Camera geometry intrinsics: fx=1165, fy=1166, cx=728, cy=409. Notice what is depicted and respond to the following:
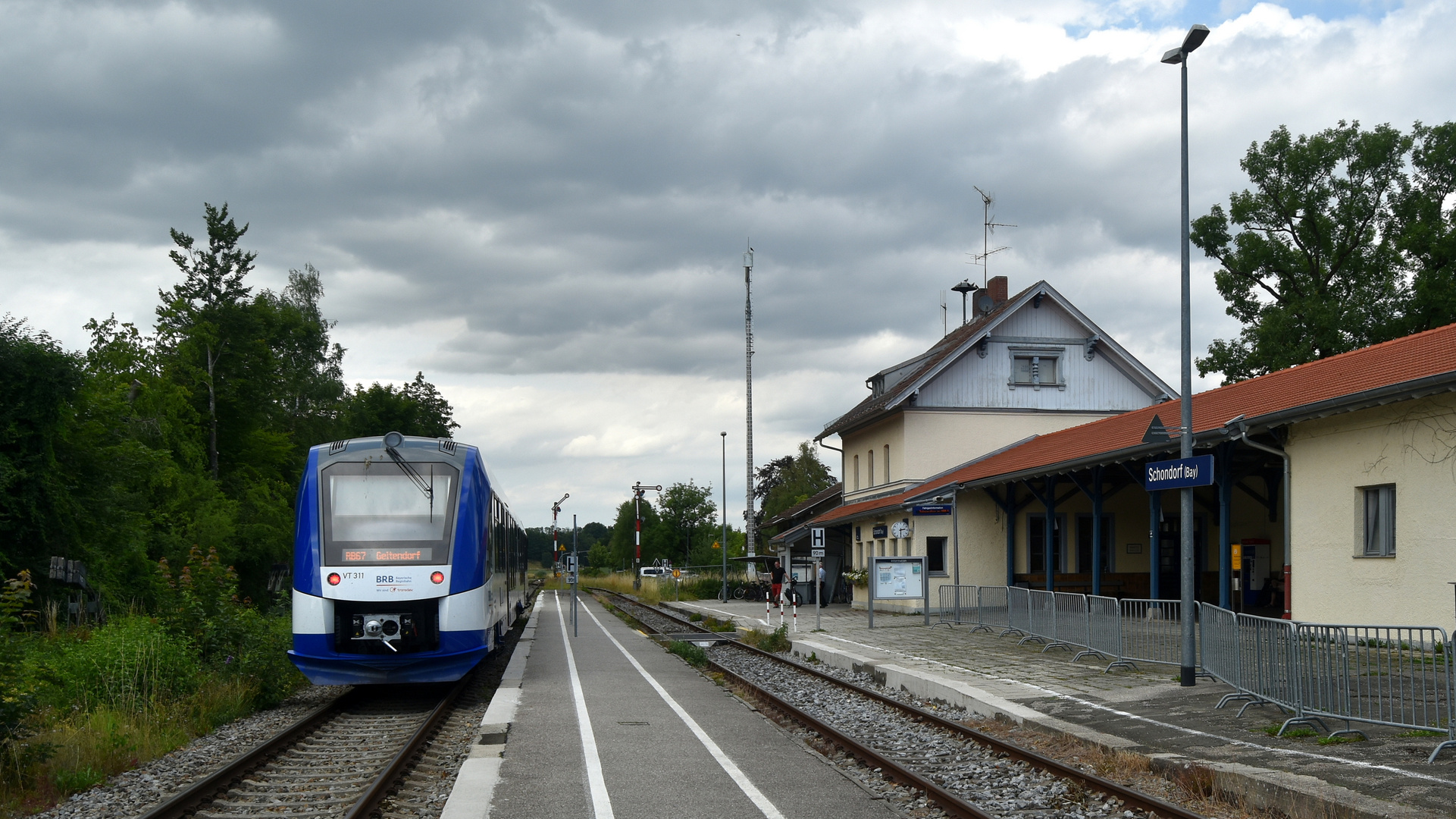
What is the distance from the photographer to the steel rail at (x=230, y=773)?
24.3 ft

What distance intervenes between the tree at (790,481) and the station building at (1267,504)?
2447 inches

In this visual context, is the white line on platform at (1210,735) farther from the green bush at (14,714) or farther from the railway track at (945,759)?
the green bush at (14,714)

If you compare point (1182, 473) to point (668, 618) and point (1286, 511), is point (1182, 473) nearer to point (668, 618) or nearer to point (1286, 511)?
point (1286, 511)

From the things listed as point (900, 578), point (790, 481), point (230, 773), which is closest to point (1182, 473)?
point (230, 773)

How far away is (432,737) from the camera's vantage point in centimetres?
1122

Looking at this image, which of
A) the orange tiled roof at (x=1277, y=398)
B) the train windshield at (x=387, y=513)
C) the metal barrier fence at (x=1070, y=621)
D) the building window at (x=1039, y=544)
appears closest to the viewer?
the train windshield at (x=387, y=513)

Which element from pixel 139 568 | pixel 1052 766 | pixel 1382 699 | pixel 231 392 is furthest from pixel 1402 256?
pixel 231 392

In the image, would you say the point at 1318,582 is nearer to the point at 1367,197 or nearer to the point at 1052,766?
the point at 1052,766

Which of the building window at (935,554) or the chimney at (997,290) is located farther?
the chimney at (997,290)

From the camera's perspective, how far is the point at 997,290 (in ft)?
143

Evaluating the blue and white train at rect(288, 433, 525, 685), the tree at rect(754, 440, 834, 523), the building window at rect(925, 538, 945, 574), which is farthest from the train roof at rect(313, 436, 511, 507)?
the tree at rect(754, 440, 834, 523)

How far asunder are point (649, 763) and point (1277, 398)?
1298 centimetres

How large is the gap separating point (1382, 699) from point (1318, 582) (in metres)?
7.39

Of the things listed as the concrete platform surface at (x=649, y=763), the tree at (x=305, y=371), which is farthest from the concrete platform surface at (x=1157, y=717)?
the tree at (x=305, y=371)
